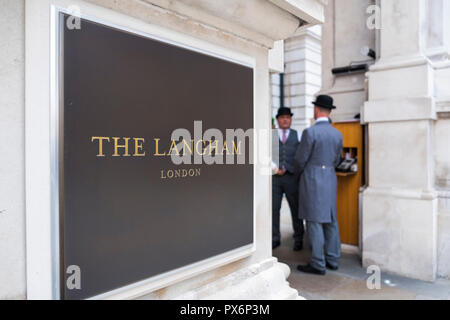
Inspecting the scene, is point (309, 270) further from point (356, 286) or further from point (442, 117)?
point (442, 117)

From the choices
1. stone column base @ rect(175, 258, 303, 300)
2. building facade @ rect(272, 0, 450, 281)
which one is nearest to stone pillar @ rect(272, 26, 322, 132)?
building facade @ rect(272, 0, 450, 281)

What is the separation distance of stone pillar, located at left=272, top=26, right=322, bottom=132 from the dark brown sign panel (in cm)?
1193

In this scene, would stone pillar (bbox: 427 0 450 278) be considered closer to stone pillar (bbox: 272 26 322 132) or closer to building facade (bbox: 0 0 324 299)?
building facade (bbox: 0 0 324 299)

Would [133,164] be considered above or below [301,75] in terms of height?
below

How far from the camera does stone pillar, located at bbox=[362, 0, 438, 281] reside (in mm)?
3863

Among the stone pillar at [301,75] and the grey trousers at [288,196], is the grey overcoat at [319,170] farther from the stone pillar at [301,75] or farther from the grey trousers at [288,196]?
the stone pillar at [301,75]

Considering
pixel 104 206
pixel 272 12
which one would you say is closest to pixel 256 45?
pixel 272 12

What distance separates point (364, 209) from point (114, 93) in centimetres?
380

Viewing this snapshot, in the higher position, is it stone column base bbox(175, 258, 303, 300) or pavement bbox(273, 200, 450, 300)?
stone column base bbox(175, 258, 303, 300)

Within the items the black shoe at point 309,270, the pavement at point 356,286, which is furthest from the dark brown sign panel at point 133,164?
the black shoe at point 309,270

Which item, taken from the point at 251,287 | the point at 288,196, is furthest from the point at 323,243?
the point at 251,287

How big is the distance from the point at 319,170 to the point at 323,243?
90 cm

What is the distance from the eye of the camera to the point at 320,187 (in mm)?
4102

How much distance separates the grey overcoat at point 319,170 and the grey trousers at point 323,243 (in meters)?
0.14
